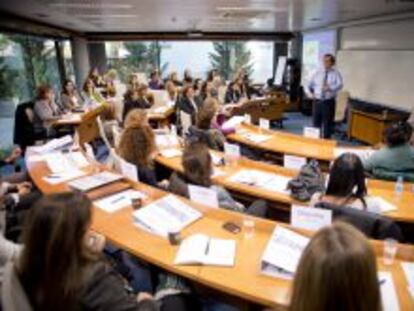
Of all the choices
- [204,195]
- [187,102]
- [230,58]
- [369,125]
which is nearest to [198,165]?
[204,195]

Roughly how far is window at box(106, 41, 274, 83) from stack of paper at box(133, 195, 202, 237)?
1100 cm

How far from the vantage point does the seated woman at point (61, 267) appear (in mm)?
1385

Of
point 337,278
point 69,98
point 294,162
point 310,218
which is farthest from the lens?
point 69,98

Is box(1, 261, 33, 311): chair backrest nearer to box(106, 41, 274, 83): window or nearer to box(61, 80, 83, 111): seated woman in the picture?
box(61, 80, 83, 111): seated woman

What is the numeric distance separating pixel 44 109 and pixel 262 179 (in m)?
4.38

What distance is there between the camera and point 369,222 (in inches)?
89.0

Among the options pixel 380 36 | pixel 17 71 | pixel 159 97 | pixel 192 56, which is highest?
pixel 380 36

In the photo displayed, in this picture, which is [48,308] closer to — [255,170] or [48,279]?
[48,279]

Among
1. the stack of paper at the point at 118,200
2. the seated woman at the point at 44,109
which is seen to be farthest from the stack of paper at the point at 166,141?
the seated woman at the point at 44,109

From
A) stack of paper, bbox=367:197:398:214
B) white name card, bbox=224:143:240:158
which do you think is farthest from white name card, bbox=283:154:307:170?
stack of paper, bbox=367:197:398:214

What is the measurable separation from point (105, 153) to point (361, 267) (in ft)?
21.1

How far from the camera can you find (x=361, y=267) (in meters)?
1.12

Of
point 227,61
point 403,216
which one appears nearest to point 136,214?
point 403,216

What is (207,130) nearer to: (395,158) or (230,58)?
(395,158)
